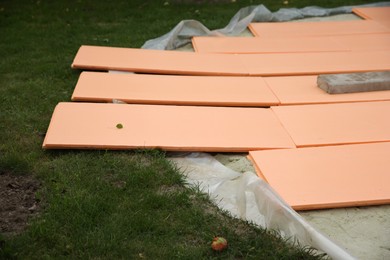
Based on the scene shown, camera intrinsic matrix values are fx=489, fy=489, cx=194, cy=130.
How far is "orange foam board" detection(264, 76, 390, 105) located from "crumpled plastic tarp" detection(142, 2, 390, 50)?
51.1 inches

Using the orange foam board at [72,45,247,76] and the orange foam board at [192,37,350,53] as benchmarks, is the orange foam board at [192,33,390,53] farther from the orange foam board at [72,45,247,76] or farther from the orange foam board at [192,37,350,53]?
the orange foam board at [72,45,247,76]

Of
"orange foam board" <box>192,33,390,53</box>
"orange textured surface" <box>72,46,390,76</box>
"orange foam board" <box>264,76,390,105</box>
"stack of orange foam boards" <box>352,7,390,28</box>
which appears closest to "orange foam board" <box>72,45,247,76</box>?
"orange textured surface" <box>72,46,390,76</box>

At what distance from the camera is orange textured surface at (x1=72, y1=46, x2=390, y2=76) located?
4148 millimetres

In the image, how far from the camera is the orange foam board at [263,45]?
4.65 m

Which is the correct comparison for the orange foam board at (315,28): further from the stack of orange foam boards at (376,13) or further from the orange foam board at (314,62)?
the orange foam board at (314,62)

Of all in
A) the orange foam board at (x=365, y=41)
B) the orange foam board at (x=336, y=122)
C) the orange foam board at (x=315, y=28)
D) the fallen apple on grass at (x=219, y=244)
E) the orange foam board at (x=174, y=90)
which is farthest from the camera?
the orange foam board at (x=315, y=28)

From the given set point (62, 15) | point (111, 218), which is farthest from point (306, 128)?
point (62, 15)

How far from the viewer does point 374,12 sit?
5.84 meters

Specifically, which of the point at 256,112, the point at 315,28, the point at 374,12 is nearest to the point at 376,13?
the point at 374,12

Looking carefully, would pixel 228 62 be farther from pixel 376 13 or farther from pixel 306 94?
pixel 376 13

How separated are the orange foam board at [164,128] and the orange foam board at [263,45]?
134 centimetres

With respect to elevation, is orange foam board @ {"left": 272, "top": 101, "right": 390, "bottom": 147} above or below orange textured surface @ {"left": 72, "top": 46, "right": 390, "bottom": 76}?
above

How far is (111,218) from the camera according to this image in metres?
2.35

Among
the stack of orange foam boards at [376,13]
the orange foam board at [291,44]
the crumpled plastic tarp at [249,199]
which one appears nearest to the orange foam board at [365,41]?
the orange foam board at [291,44]
